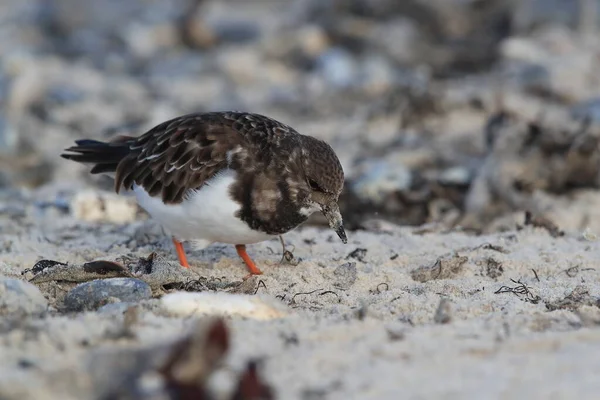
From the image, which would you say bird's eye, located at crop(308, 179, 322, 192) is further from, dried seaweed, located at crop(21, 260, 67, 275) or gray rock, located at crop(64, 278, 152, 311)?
dried seaweed, located at crop(21, 260, 67, 275)

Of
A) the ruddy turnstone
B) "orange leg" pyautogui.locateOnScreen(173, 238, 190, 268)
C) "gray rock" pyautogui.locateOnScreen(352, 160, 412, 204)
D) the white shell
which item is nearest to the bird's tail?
the ruddy turnstone

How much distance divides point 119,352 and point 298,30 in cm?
787

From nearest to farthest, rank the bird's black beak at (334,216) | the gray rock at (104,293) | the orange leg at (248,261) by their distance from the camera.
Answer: the gray rock at (104,293) < the bird's black beak at (334,216) < the orange leg at (248,261)

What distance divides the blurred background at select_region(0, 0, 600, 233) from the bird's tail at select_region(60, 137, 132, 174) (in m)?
1.06

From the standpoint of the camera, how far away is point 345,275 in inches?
135

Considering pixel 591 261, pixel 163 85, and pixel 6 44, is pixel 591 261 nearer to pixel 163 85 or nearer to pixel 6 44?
pixel 163 85

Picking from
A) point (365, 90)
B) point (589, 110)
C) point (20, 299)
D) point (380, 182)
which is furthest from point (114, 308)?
point (365, 90)

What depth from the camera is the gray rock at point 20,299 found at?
106 inches

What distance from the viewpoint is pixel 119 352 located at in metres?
2.06

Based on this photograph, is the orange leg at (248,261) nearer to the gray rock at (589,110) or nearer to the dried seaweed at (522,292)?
the dried seaweed at (522,292)

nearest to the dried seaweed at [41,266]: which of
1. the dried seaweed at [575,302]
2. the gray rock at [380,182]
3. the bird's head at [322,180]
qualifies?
the bird's head at [322,180]

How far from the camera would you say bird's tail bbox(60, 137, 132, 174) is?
12.6 ft

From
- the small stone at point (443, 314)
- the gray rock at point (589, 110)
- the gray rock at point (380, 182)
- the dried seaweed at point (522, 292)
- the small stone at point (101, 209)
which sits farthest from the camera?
the gray rock at point (589, 110)

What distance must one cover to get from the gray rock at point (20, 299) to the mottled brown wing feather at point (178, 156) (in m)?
0.75
